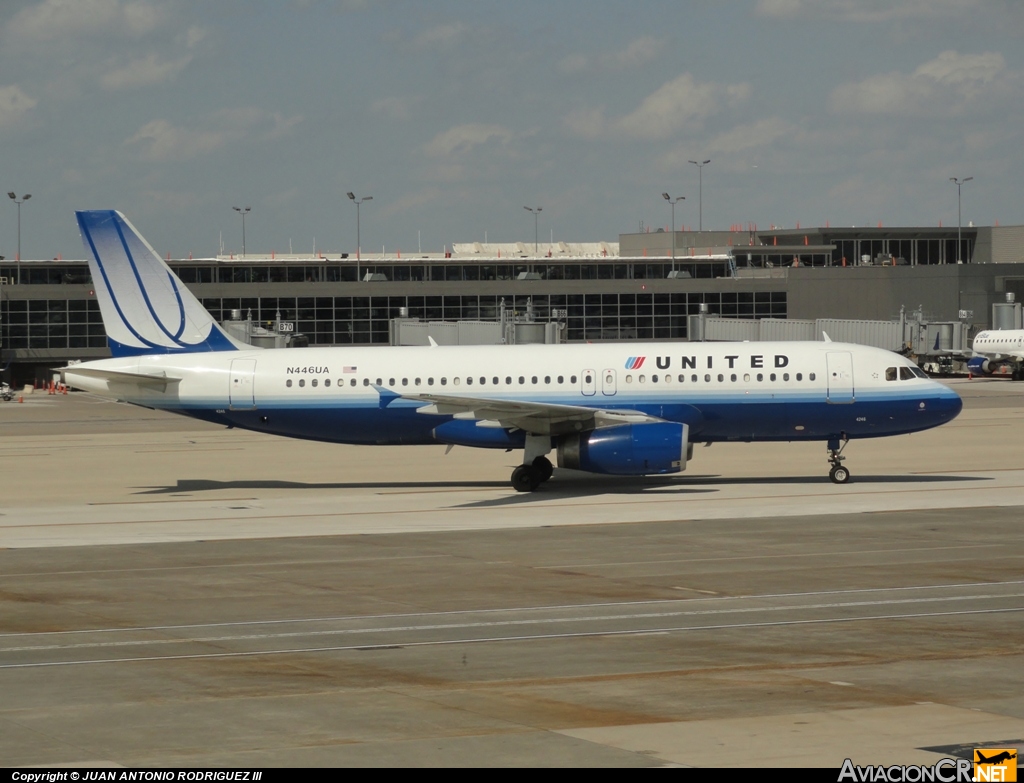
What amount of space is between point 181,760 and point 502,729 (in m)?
3.69

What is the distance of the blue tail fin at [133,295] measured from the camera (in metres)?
47.3

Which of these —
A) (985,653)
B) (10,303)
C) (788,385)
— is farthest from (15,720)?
(10,303)

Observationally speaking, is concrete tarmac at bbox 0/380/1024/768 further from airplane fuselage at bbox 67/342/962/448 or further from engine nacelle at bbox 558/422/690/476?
airplane fuselage at bbox 67/342/962/448

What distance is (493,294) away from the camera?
5586 inches

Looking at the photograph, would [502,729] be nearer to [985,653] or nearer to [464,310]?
[985,653]

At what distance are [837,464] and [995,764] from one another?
1257 inches

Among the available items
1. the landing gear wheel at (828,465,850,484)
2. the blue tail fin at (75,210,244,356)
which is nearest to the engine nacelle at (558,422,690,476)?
the landing gear wheel at (828,465,850,484)

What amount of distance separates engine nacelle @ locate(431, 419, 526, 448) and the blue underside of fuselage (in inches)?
36.2

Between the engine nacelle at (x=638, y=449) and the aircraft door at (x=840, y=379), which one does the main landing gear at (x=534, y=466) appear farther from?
the aircraft door at (x=840, y=379)

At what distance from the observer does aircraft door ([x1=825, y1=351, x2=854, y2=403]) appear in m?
44.8

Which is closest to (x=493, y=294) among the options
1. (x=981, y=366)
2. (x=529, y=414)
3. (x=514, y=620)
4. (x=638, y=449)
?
(x=981, y=366)

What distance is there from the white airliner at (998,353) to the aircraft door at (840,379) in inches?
2810

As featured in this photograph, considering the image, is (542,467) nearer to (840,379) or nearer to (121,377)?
(840,379)

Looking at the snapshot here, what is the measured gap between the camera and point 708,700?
1781 cm
